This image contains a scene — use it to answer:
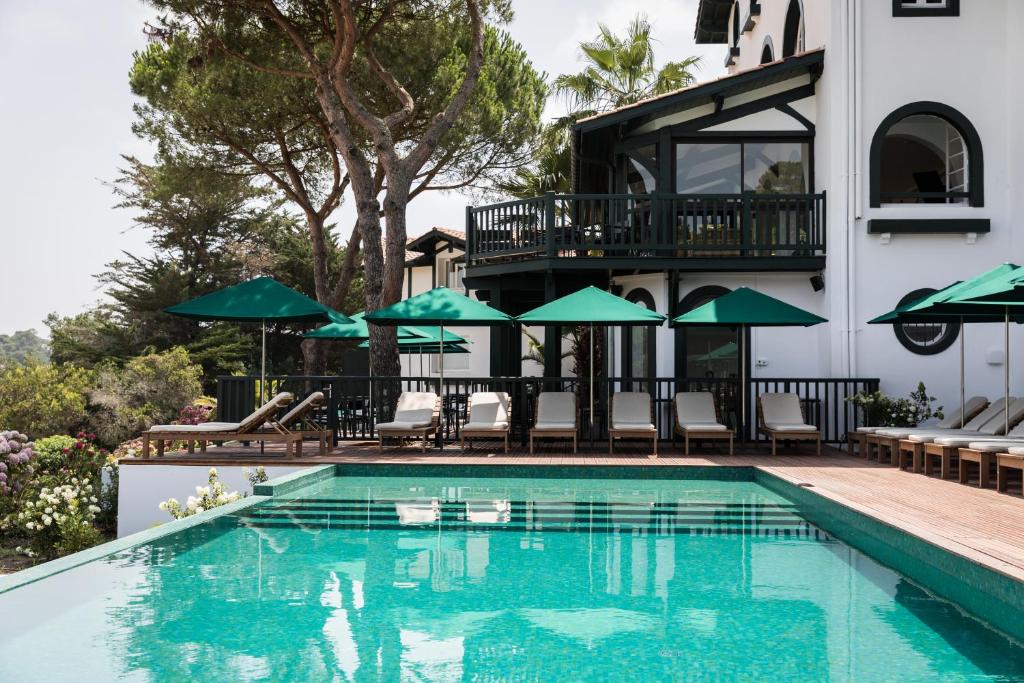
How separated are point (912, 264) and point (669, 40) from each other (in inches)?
536

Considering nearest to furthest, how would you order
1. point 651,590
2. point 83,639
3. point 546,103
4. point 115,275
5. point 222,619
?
point 83,639 < point 222,619 < point 651,590 < point 546,103 < point 115,275

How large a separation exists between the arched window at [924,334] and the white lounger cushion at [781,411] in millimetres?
2828

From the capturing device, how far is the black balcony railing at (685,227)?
1599 centimetres

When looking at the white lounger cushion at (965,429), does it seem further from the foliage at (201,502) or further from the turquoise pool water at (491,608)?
the foliage at (201,502)

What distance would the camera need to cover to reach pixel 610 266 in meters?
16.3

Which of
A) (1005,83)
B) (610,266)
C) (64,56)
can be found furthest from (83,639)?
(64,56)

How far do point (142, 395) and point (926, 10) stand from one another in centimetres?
1948

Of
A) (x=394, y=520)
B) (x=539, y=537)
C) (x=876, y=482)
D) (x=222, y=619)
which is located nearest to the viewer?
(x=222, y=619)

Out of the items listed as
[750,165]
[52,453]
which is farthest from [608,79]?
[52,453]

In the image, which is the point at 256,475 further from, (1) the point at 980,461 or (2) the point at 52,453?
(1) the point at 980,461

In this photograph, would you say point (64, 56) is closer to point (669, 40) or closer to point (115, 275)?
point (115, 275)

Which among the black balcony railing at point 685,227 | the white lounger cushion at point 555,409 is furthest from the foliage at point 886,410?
the white lounger cushion at point 555,409

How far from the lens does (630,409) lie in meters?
14.1

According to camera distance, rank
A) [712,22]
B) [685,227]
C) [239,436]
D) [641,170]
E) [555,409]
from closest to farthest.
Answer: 1. [239,436]
2. [555,409]
3. [685,227]
4. [641,170]
5. [712,22]
